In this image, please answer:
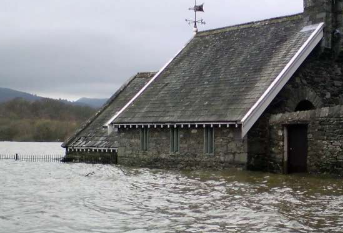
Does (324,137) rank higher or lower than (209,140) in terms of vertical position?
higher

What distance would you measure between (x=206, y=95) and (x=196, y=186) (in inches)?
337

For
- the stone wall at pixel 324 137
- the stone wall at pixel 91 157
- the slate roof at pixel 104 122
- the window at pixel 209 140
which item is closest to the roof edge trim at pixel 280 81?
the stone wall at pixel 324 137

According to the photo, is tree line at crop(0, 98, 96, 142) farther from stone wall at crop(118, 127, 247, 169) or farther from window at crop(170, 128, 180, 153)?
window at crop(170, 128, 180, 153)

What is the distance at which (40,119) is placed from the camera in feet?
343

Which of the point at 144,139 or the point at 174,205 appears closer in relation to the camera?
the point at 174,205

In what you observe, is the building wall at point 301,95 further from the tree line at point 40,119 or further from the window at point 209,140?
the tree line at point 40,119

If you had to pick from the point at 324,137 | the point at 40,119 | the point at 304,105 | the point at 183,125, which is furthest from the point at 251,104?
the point at 40,119

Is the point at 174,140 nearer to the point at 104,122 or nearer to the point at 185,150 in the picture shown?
the point at 185,150

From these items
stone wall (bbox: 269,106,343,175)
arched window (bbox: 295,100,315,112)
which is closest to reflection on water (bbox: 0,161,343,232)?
stone wall (bbox: 269,106,343,175)

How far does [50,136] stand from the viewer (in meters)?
93.1

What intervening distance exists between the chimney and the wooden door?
16.7ft

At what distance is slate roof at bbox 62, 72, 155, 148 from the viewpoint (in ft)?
100

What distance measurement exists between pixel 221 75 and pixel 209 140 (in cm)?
383

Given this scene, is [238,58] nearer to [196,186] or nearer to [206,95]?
[206,95]
